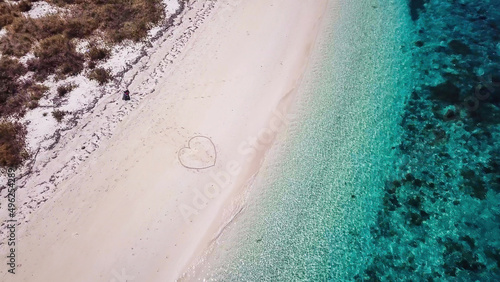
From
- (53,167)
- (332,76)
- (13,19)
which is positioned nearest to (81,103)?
(53,167)

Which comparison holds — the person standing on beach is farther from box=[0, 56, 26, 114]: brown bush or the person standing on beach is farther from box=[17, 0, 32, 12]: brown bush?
box=[17, 0, 32, 12]: brown bush

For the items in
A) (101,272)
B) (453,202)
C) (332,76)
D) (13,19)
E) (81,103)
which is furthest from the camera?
(13,19)

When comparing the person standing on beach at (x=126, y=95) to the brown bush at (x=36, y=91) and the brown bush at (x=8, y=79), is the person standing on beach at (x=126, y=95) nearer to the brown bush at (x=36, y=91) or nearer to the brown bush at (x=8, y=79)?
the brown bush at (x=36, y=91)

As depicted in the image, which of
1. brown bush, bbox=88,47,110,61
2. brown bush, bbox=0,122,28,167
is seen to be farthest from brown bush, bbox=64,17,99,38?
brown bush, bbox=0,122,28,167

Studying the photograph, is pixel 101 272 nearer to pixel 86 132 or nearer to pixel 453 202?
pixel 86 132

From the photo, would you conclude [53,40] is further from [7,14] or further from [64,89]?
[7,14]

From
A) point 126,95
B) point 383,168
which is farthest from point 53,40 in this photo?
point 383,168
